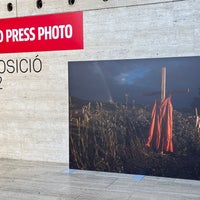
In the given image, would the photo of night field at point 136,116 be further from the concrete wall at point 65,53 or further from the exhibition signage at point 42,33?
the exhibition signage at point 42,33

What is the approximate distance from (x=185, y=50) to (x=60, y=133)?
243 cm

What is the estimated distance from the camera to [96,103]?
18.1 ft

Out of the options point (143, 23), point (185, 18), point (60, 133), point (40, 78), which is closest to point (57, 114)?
point (60, 133)

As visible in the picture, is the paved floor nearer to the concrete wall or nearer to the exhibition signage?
the concrete wall

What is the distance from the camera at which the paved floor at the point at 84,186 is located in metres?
4.32

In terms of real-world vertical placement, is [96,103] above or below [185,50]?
below

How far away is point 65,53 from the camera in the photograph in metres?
5.82

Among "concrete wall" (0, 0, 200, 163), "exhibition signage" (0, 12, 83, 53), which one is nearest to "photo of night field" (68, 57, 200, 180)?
"concrete wall" (0, 0, 200, 163)

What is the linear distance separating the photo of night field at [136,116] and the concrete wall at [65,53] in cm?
19

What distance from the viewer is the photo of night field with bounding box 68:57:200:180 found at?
495cm

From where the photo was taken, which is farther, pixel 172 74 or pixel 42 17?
pixel 42 17

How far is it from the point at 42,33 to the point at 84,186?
2662 millimetres

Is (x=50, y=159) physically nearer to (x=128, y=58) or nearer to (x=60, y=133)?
(x=60, y=133)

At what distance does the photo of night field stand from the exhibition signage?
1.37ft
